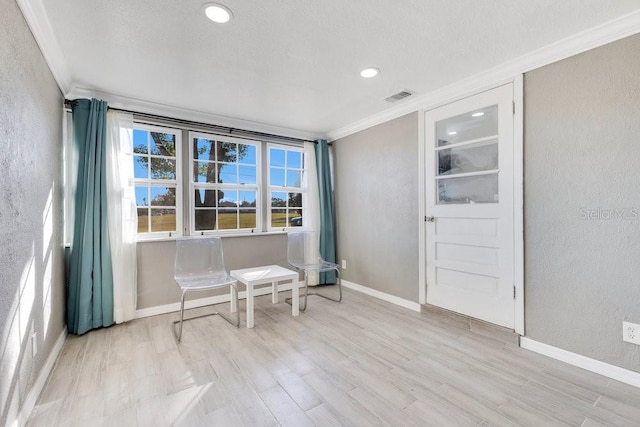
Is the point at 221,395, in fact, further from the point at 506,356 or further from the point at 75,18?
the point at 75,18

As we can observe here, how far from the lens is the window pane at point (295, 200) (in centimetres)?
422

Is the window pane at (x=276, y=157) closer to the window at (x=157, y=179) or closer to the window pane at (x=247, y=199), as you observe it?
the window pane at (x=247, y=199)

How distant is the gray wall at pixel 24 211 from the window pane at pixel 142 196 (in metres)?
0.88

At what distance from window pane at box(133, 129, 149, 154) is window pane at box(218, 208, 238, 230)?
107 centimetres

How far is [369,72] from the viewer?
2445 mm

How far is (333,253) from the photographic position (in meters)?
4.28

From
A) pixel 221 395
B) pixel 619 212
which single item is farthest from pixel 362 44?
pixel 221 395

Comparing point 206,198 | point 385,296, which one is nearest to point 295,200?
point 206,198

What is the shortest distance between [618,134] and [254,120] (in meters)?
3.41

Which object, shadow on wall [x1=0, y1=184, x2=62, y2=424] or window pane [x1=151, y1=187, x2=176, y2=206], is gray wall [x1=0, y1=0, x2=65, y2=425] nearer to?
shadow on wall [x1=0, y1=184, x2=62, y2=424]

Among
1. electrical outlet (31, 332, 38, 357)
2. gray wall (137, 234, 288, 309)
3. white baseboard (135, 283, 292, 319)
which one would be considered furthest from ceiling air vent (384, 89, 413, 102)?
electrical outlet (31, 332, 38, 357)

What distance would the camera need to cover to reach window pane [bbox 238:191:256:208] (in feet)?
12.4

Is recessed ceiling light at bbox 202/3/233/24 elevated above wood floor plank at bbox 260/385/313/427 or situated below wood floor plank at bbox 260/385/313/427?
above

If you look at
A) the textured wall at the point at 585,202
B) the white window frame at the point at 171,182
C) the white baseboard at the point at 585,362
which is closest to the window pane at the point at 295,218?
the white window frame at the point at 171,182
